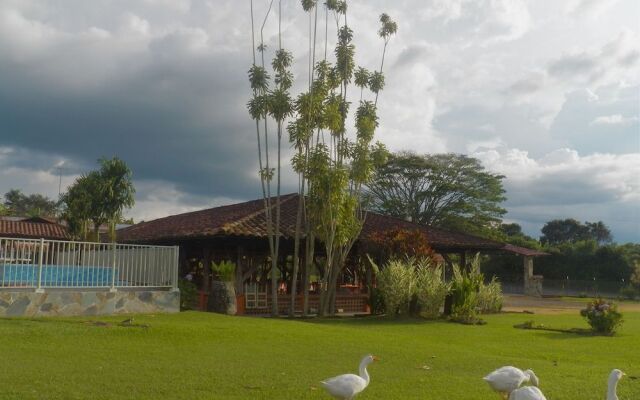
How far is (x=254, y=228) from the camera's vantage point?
65.6 ft

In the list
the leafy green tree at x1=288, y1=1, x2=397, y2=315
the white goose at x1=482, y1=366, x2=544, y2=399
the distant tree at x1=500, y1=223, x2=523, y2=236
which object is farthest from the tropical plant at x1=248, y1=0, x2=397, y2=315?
the distant tree at x1=500, y1=223, x2=523, y2=236

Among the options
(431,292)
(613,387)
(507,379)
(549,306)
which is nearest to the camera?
(613,387)

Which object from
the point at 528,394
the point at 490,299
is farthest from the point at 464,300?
the point at 528,394

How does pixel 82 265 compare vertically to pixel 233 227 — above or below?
below

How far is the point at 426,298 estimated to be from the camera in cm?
1814

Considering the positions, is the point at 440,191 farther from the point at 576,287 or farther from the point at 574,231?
the point at 574,231

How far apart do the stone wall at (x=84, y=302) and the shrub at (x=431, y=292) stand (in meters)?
7.03

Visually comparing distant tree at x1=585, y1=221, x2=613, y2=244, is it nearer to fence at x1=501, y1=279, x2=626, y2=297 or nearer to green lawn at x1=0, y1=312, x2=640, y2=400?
fence at x1=501, y1=279, x2=626, y2=297

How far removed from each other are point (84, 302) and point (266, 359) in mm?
6373

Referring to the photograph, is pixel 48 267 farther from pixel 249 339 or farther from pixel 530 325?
pixel 530 325

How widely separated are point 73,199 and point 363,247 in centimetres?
1660

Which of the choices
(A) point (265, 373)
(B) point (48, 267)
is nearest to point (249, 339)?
(A) point (265, 373)

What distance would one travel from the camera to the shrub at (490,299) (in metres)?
20.7

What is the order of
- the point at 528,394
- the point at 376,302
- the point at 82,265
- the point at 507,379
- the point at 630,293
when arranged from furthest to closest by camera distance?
the point at 630,293
the point at 376,302
the point at 82,265
the point at 507,379
the point at 528,394
